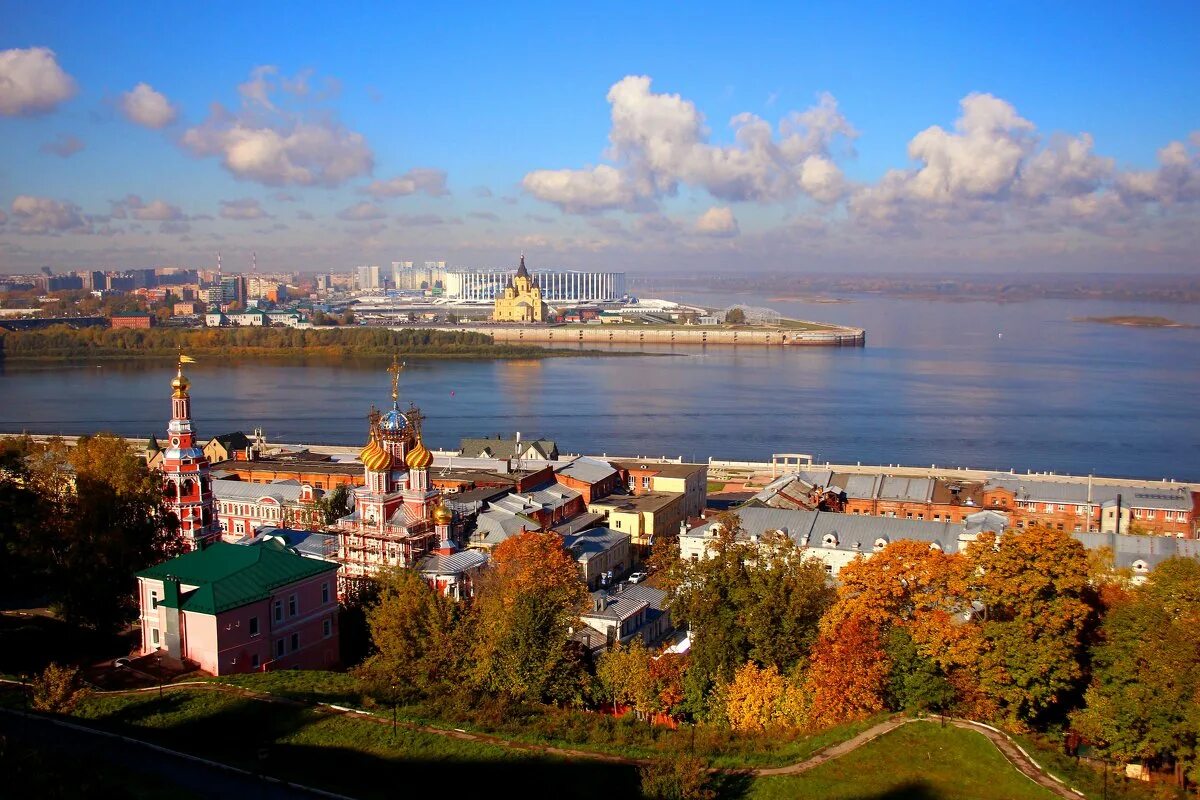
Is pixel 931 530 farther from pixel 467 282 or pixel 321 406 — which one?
pixel 467 282

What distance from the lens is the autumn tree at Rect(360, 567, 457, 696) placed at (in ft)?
22.8

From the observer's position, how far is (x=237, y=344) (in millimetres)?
43219

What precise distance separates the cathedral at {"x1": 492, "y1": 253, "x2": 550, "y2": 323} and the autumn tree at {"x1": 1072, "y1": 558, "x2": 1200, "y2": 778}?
52901 mm

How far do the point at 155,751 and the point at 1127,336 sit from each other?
60880mm

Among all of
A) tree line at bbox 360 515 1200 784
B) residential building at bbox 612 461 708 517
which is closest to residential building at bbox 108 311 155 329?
residential building at bbox 612 461 708 517

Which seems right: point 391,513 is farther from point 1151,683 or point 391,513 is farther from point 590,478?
point 1151,683

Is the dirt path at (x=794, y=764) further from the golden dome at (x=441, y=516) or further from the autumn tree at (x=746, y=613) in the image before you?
the golden dome at (x=441, y=516)

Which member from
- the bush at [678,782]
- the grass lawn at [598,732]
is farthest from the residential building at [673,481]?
the bush at [678,782]

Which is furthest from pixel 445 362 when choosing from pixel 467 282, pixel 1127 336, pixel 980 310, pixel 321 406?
pixel 980 310

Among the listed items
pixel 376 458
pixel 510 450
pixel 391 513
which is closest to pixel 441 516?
pixel 391 513

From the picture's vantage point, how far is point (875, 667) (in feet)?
20.6

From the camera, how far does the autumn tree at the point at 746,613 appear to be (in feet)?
22.7

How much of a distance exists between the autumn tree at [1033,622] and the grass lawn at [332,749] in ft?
8.34

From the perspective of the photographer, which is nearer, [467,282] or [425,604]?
[425,604]
